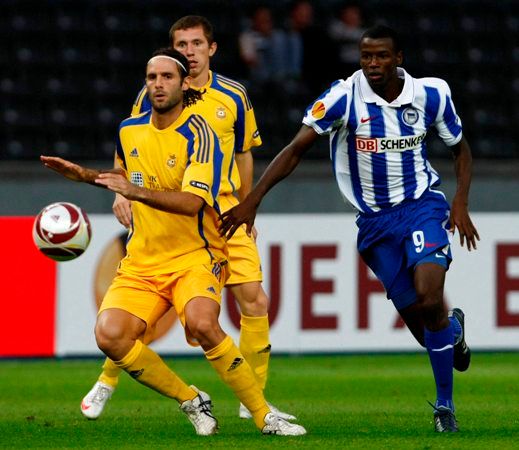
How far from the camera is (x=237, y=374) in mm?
6703

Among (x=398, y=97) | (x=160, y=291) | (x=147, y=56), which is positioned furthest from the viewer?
(x=147, y=56)

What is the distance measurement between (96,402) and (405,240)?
211cm

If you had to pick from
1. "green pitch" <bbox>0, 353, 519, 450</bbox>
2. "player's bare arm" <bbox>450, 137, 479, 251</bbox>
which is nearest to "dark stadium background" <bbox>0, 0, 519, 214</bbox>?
"green pitch" <bbox>0, 353, 519, 450</bbox>

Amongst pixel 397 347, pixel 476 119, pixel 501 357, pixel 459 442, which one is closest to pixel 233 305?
pixel 397 347

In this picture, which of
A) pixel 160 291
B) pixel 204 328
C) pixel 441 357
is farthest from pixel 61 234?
pixel 441 357

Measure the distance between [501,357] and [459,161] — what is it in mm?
5371

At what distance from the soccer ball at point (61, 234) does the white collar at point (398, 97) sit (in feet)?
5.92

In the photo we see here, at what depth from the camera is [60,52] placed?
613 inches

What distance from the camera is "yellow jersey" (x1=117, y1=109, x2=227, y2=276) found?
6801 mm

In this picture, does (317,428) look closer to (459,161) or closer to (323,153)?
(459,161)

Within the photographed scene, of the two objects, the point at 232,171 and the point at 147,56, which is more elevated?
the point at 147,56

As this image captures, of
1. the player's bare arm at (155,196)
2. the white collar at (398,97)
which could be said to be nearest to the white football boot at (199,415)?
the player's bare arm at (155,196)

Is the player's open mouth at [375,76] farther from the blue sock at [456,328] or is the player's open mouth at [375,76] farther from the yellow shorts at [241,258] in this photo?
the blue sock at [456,328]

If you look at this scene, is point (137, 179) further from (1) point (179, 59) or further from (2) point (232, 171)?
(2) point (232, 171)
